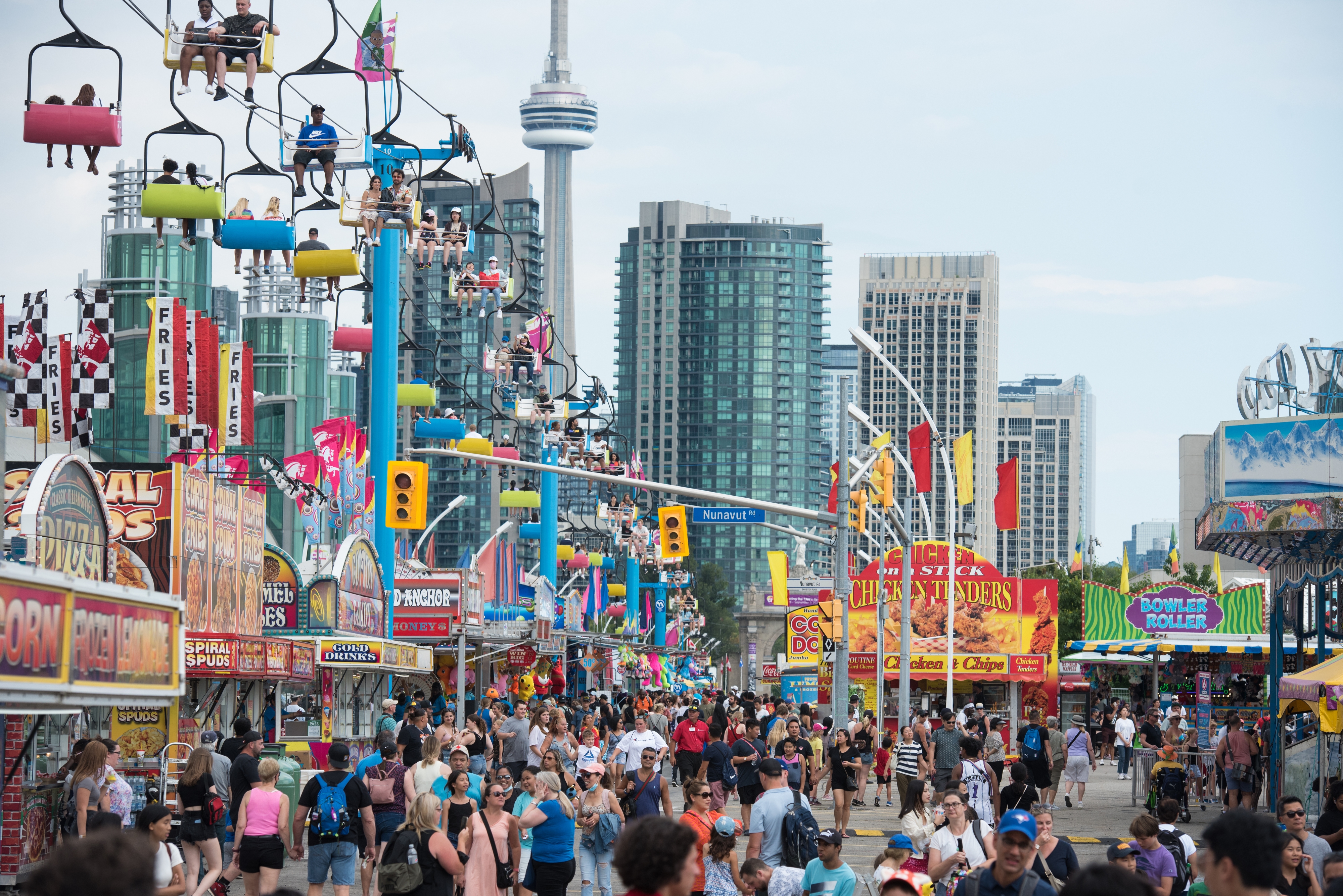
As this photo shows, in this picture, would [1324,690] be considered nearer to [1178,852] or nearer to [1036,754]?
[1036,754]

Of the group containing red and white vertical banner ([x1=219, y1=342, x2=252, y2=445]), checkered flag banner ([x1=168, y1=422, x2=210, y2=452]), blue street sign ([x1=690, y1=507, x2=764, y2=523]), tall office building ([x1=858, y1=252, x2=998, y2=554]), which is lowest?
blue street sign ([x1=690, y1=507, x2=764, y2=523])

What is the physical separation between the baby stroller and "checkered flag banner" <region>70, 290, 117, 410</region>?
16878 mm

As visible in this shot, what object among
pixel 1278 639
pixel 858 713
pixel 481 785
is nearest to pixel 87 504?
pixel 481 785

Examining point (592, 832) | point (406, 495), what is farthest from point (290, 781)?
point (406, 495)

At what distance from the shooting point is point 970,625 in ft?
168

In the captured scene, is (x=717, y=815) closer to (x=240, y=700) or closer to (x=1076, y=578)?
(x=240, y=700)

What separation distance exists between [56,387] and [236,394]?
3.03 m

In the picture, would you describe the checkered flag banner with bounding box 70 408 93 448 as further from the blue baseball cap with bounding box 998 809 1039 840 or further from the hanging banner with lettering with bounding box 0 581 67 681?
the blue baseball cap with bounding box 998 809 1039 840

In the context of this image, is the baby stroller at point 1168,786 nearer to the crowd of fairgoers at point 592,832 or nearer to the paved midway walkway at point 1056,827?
the paved midway walkway at point 1056,827

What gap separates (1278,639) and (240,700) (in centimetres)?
1544

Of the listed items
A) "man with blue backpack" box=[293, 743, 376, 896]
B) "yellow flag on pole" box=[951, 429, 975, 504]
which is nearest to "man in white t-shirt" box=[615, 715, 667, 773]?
"man with blue backpack" box=[293, 743, 376, 896]

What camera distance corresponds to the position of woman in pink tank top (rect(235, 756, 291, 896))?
1378 cm

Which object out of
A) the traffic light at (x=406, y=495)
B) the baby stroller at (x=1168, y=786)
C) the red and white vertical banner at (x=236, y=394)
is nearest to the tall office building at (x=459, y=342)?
the traffic light at (x=406, y=495)

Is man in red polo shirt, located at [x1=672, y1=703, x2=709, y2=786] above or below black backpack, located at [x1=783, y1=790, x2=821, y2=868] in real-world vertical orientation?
below
